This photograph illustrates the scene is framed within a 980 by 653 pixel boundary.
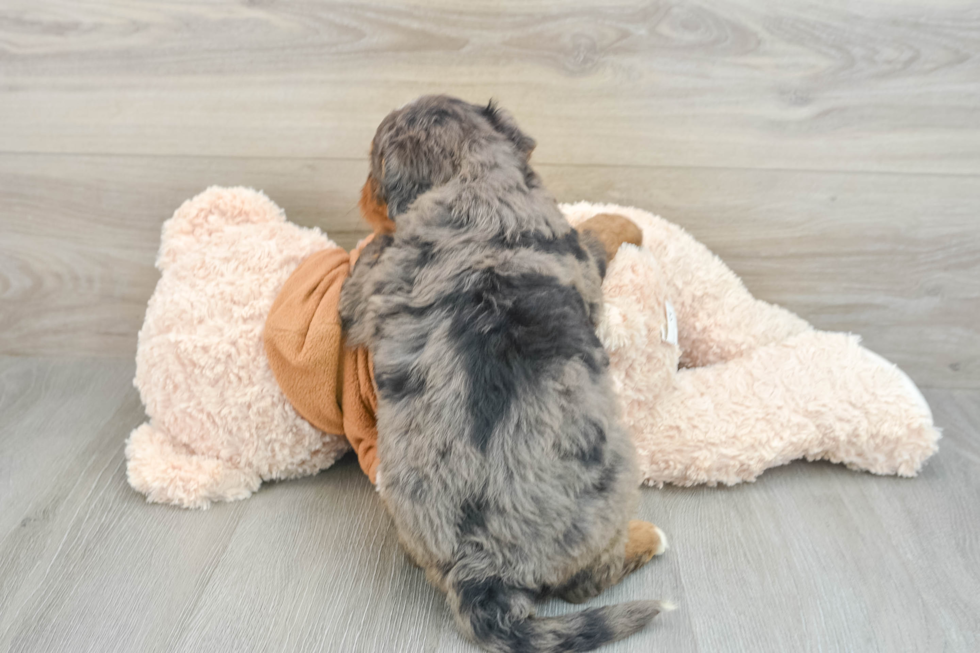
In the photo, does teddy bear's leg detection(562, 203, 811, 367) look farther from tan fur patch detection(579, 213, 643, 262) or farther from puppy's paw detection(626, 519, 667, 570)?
puppy's paw detection(626, 519, 667, 570)

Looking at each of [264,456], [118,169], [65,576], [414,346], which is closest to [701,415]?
[414,346]

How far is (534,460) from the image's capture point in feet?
2.69

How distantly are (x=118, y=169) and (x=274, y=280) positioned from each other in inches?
18.4

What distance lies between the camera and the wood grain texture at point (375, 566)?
0.89 meters

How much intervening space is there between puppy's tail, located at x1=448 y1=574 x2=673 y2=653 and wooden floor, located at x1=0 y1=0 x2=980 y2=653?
102 mm

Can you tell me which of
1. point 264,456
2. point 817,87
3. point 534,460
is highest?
point 817,87

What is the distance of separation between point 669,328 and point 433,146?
51cm

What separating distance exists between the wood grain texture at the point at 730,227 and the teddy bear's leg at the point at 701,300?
3.3 inches

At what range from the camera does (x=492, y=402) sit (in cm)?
82

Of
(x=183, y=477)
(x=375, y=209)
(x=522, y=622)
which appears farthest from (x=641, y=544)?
(x=183, y=477)

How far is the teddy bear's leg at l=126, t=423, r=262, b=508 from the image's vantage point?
1.10m

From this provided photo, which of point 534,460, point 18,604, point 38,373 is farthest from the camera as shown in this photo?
point 38,373

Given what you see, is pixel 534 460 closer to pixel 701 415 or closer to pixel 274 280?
pixel 701 415

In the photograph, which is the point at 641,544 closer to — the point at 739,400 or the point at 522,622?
the point at 522,622
